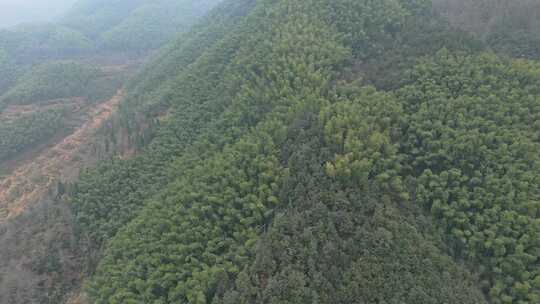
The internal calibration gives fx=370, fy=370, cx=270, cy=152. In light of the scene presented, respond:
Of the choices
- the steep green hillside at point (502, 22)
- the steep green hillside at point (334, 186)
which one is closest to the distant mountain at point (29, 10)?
the steep green hillside at point (334, 186)

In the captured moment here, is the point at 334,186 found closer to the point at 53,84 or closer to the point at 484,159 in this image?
the point at 484,159

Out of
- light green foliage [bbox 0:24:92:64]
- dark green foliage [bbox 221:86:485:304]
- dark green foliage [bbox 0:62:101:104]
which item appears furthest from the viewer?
light green foliage [bbox 0:24:92:64]

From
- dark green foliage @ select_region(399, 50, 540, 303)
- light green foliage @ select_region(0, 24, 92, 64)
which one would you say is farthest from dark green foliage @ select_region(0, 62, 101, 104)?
dark green foliage @ select_region(399, 50, 540, 303)

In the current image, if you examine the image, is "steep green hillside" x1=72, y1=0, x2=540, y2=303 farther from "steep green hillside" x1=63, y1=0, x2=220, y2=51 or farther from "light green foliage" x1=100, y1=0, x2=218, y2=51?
"steep green hillside" x1=63, y1=0, x2=220, y2=51

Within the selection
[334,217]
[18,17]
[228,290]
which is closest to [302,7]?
[334,217]

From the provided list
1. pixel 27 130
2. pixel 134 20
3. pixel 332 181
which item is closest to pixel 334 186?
pixel 332 181

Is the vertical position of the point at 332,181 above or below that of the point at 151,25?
below

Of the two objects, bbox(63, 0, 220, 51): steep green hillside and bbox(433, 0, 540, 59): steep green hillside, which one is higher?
bbox(63, 0, 220, 51): steep green hillside

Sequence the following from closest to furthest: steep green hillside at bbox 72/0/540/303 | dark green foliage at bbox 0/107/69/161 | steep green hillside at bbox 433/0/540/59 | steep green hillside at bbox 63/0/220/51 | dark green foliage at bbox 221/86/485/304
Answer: dark green foliage at bbox 221/86/485/304 → steep green hillside at bbox 72/0/540/303 → steep green hillside at bbox 433/0/540/59 → dark green foliage at bbox 0/107/69/161 → steep green hillside at bbox 63/0/220/51
